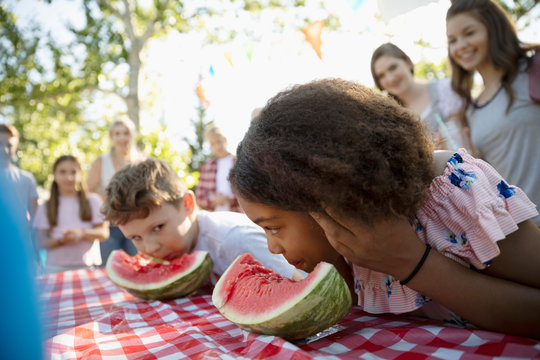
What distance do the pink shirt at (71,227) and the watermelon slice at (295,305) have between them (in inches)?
133

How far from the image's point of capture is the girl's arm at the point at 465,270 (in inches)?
45.1

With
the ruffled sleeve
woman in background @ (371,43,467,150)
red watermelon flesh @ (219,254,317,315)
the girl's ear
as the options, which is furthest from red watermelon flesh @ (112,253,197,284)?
woman in background @ (371,43,467,150)

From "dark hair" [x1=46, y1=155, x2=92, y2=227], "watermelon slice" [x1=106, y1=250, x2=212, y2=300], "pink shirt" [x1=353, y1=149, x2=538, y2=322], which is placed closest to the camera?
"pink shirt" [x1=353, y1=149, x2=538, y2=322]

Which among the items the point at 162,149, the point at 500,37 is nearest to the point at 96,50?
the point at 162,149

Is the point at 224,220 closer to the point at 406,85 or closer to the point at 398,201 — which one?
the point at 398,201

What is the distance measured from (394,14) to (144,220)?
273 centimetres

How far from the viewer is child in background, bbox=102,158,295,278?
7.47 ft

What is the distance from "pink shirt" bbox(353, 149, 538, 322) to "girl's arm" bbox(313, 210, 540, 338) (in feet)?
0.18

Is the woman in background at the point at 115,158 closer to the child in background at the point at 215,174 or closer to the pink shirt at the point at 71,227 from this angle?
the pink shirt at the point at 71,227

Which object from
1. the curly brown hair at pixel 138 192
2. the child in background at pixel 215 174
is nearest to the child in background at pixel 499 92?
the curly brown hair at pixel 138 192

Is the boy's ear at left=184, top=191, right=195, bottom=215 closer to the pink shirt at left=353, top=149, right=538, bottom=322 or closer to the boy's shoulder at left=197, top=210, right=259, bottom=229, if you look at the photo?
the boy's shoulder at left=197, top=210, right=259, bottom=229

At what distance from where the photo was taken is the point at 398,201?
44.8 inches

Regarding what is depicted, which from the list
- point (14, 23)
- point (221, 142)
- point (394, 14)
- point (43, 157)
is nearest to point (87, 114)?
point (43, 157)

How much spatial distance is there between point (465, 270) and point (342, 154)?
0.55m
